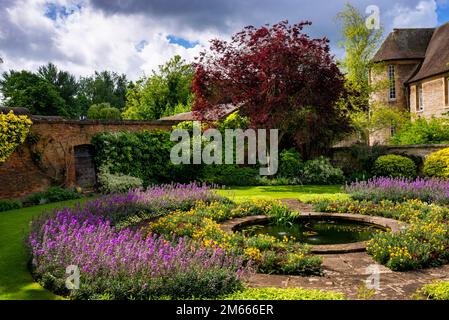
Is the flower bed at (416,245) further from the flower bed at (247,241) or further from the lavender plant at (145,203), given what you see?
the lavender plant at (145,203)

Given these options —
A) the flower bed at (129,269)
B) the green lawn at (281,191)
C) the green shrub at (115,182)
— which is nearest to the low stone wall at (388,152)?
the green lawn at (281,191)

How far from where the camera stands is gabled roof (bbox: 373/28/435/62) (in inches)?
1264

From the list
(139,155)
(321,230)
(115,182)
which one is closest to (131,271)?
(321,230)

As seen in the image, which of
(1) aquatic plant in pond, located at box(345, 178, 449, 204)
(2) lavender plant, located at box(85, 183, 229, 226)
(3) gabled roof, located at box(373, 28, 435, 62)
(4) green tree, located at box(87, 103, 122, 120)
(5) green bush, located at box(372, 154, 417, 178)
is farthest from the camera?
(4) green tree, located at box(87, 103, 122, 120)

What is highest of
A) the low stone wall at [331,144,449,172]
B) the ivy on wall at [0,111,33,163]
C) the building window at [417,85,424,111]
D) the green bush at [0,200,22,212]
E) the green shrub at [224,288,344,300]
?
the building window at [417,85,424,111]

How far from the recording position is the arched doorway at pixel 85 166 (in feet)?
53.3

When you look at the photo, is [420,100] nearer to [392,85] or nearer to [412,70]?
[392,85]

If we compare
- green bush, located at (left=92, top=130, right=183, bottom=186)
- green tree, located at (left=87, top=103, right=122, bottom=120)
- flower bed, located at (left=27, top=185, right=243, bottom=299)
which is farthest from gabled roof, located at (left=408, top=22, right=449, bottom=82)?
green tree, located at (left=87, top=103, right=122, bottom=120)

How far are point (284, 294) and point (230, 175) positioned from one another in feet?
45.8

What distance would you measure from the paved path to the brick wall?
1137 cm

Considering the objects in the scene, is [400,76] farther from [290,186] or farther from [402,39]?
[290,186]

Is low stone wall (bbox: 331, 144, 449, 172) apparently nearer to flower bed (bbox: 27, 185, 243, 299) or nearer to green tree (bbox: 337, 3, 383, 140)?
green tree (bbox: 337, 3, 383, 140)

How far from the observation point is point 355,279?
219 inches

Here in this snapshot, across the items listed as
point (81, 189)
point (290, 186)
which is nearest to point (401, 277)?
point (290, 186)
